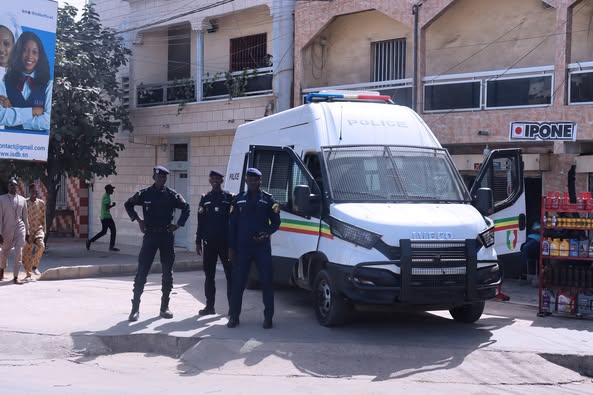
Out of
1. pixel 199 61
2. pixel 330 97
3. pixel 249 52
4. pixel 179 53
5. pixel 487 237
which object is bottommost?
pixel 487 237

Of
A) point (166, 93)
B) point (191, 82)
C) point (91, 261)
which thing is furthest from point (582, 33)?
point (91, 261)

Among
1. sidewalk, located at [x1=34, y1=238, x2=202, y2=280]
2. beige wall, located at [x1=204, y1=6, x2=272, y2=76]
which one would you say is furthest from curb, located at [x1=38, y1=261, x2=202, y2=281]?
beige wall, located at [x1=204, y1=6, x2=272, y2=76]

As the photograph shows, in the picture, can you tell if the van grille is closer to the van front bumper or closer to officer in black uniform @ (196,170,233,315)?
the van front bumper

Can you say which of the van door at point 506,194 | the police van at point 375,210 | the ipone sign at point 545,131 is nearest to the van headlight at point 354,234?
the police van at point 375,210

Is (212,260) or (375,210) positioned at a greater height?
(375,210)

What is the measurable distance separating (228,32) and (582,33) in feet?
32.0

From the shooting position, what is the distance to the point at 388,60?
59.0ft

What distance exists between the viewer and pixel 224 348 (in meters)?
8.41

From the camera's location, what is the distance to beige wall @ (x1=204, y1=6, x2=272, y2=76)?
64.8 ft

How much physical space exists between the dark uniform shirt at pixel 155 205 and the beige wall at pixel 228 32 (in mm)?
10652

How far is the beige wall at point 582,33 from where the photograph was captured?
1462cm

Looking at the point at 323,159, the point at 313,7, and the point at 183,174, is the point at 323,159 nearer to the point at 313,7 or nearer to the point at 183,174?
the point at 313,7

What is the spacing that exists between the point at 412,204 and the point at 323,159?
1267 millimetres

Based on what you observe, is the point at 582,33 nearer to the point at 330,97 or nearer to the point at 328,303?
the point at 330,97
